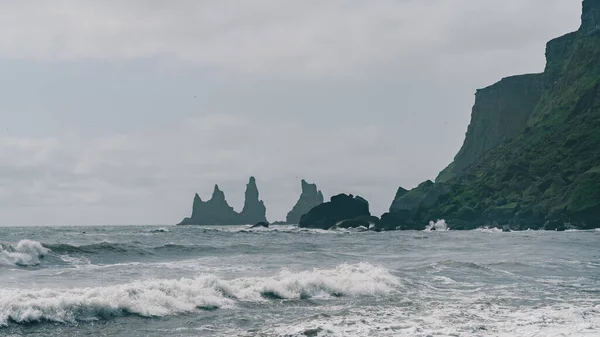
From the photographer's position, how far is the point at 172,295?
87.9 feet

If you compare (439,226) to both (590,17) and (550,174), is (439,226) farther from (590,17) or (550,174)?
(590,17)

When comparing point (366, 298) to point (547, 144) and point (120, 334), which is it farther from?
point (547, 144)

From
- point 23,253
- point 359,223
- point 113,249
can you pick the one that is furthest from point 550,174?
point 23,253

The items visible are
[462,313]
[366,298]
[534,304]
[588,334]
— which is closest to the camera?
[588,334]

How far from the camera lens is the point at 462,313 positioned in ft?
79.3

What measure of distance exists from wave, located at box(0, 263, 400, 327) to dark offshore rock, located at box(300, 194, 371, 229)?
4995 inches

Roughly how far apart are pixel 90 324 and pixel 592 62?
18278 centimetres

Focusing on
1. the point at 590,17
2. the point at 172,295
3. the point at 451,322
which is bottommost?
the point at 451,322

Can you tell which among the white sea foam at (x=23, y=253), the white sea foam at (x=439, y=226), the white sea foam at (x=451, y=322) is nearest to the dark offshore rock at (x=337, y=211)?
the white sea foam at (x=439, y=226)

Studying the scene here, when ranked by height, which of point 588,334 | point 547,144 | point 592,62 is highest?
point 592,62

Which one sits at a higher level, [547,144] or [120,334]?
[547,144]

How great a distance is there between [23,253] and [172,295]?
21526 millimetres

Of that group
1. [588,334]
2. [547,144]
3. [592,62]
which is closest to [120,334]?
[588,334]

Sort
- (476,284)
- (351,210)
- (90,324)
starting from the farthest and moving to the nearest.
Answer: (351,210)
(476,284)
(90,324)
